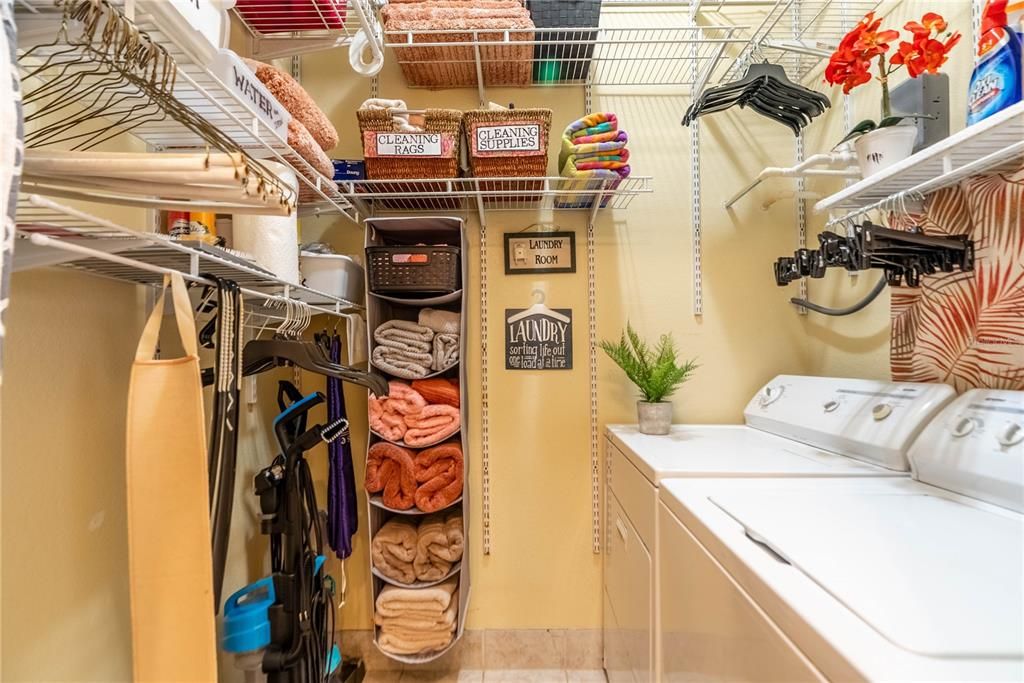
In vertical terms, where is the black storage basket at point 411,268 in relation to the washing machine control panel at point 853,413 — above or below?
above

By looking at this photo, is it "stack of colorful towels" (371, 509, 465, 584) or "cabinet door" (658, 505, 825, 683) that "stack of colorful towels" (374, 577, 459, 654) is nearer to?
"stack of colorful towels" (371, 509, 465, 584)

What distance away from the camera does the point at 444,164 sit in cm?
150

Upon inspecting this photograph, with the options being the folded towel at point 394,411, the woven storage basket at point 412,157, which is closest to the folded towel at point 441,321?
the folded towel at point 394,411

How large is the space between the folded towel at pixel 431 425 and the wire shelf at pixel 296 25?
1164mm

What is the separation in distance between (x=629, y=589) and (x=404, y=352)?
1.07 meters

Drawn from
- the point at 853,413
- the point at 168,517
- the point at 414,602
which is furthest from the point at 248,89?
the point at 853,413

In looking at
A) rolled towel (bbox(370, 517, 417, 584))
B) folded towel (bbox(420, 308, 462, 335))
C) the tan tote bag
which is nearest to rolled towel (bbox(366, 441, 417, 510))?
rolled towel (bbox(370, 517, 417, 584))

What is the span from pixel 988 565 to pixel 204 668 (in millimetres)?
1214

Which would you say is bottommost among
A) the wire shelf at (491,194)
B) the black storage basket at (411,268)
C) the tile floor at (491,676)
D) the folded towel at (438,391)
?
the tile floor at (491,676)

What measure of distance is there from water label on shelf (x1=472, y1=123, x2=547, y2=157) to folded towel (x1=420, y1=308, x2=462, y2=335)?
0.57 meters

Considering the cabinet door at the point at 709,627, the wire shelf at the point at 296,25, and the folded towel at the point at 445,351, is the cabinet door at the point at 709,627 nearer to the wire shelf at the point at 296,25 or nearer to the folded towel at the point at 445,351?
the folded towel at the point at 445,351

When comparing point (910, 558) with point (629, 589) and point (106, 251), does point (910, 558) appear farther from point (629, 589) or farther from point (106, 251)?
point (106, 251)

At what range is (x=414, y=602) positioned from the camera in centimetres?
152

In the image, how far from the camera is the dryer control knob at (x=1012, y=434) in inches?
33.2
